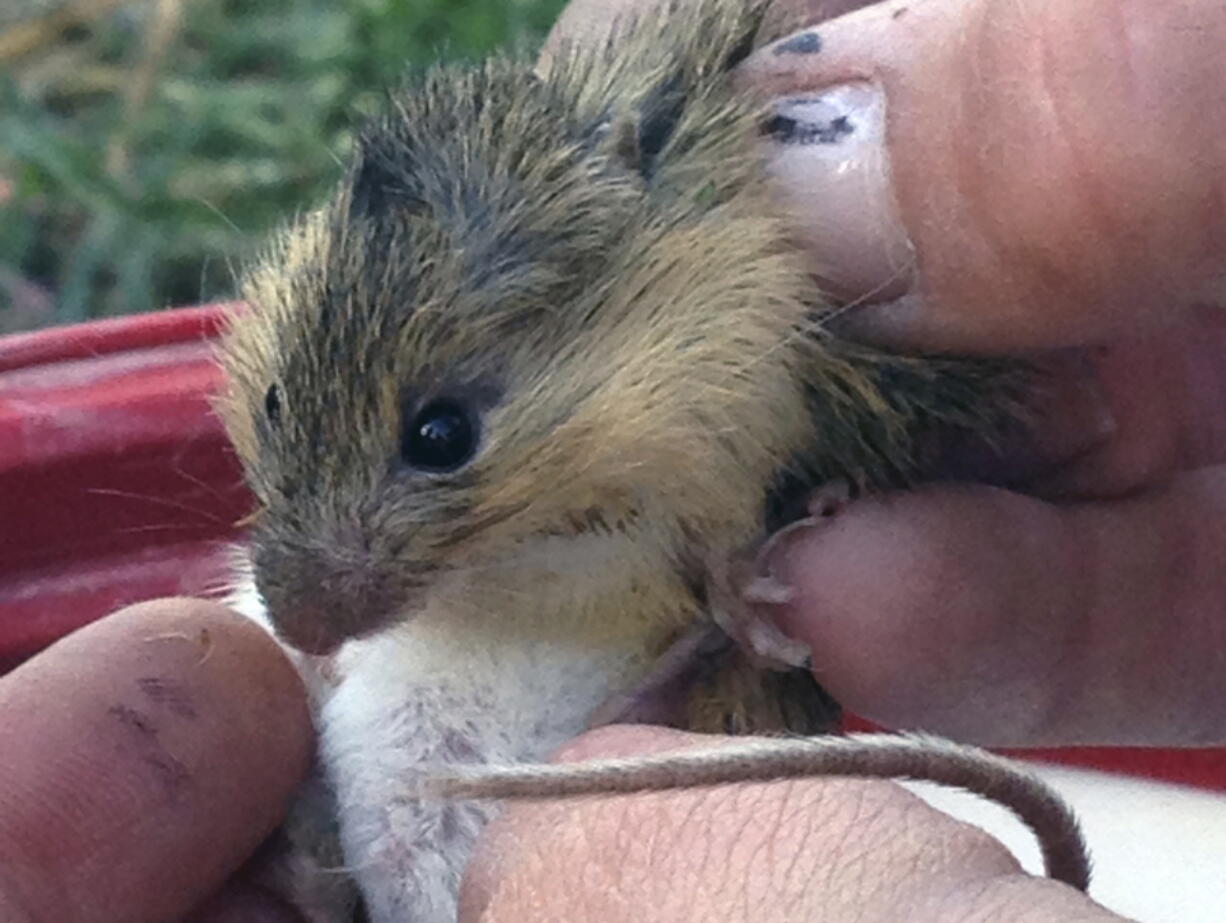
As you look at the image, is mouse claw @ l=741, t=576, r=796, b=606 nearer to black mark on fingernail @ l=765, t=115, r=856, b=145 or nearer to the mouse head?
the mouse head

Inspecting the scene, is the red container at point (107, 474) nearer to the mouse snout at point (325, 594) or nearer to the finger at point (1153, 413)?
the mouse snout at point (325, 594)

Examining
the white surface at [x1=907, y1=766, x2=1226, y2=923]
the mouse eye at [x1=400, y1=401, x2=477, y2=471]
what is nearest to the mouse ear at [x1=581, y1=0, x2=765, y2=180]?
the mouse eye at [x1=400, y1=401, x2=477, y2=471]

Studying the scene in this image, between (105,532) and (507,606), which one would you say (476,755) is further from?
(105,532)

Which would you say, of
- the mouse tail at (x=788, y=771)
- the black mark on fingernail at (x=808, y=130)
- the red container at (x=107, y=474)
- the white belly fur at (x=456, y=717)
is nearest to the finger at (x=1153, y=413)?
the black mark on fingernail at (x=808, y=130)

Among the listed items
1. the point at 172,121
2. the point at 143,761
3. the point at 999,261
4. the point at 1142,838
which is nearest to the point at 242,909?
the point at 143,761

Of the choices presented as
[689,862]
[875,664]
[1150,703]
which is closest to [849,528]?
[875,664]

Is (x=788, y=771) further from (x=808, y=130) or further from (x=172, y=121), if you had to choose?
(x=172, y=121)

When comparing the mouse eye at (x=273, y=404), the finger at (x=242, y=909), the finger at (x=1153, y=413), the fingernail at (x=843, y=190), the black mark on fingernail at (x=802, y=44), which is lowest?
the finger at (x=242, y=909)
